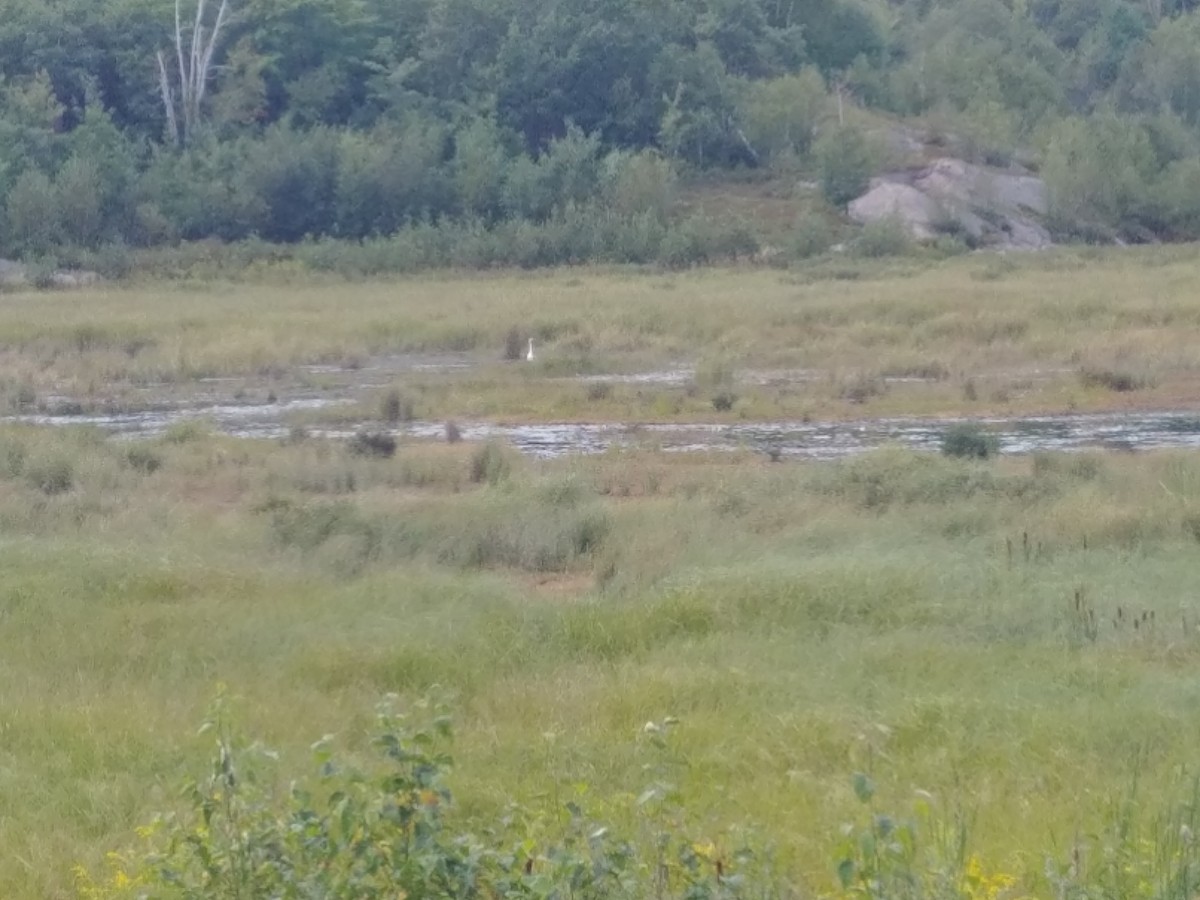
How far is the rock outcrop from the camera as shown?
56.2 meters

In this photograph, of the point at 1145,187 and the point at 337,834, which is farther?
the point at 1145,187

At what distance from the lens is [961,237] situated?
55.2 metres

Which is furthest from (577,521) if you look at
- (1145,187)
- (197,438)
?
(1145,187)

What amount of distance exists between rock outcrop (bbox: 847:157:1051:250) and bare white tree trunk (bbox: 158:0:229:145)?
77.7 feet

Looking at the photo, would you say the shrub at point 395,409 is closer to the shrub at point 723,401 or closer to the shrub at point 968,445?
the shrub at point 723,401

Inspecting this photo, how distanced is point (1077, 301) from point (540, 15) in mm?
32975

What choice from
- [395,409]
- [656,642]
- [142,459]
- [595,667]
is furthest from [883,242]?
[595,667]

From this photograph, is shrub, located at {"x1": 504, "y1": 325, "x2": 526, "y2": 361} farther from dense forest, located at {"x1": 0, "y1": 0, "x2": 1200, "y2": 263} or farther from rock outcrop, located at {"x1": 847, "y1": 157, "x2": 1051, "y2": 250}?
rock outcrop, located at {"x1": 847, "y1": 157, "x2": 1051, "y2": 250}

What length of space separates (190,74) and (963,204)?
2828 centimetres

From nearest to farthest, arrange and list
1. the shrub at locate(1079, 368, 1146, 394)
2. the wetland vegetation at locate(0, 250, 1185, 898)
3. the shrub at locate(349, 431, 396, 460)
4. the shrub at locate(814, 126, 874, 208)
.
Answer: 1. the wetland vegetation at locate(0, 250, 1185, 898)
2. the shrub at locate(349, 431, 396, 460)
3. the shrub at locate(1079, 368, 1146, 394)
4. the shrub at locate(814, 126, 874, 208)

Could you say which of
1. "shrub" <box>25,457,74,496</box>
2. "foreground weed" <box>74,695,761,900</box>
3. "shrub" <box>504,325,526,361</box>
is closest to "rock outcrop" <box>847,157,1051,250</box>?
"shrub" <box>504,325,526,361</box>

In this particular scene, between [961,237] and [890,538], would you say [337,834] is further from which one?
[961,237]

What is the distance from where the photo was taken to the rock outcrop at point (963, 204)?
56.2 meters

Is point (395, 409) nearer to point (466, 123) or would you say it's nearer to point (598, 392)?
point (598, 392)
